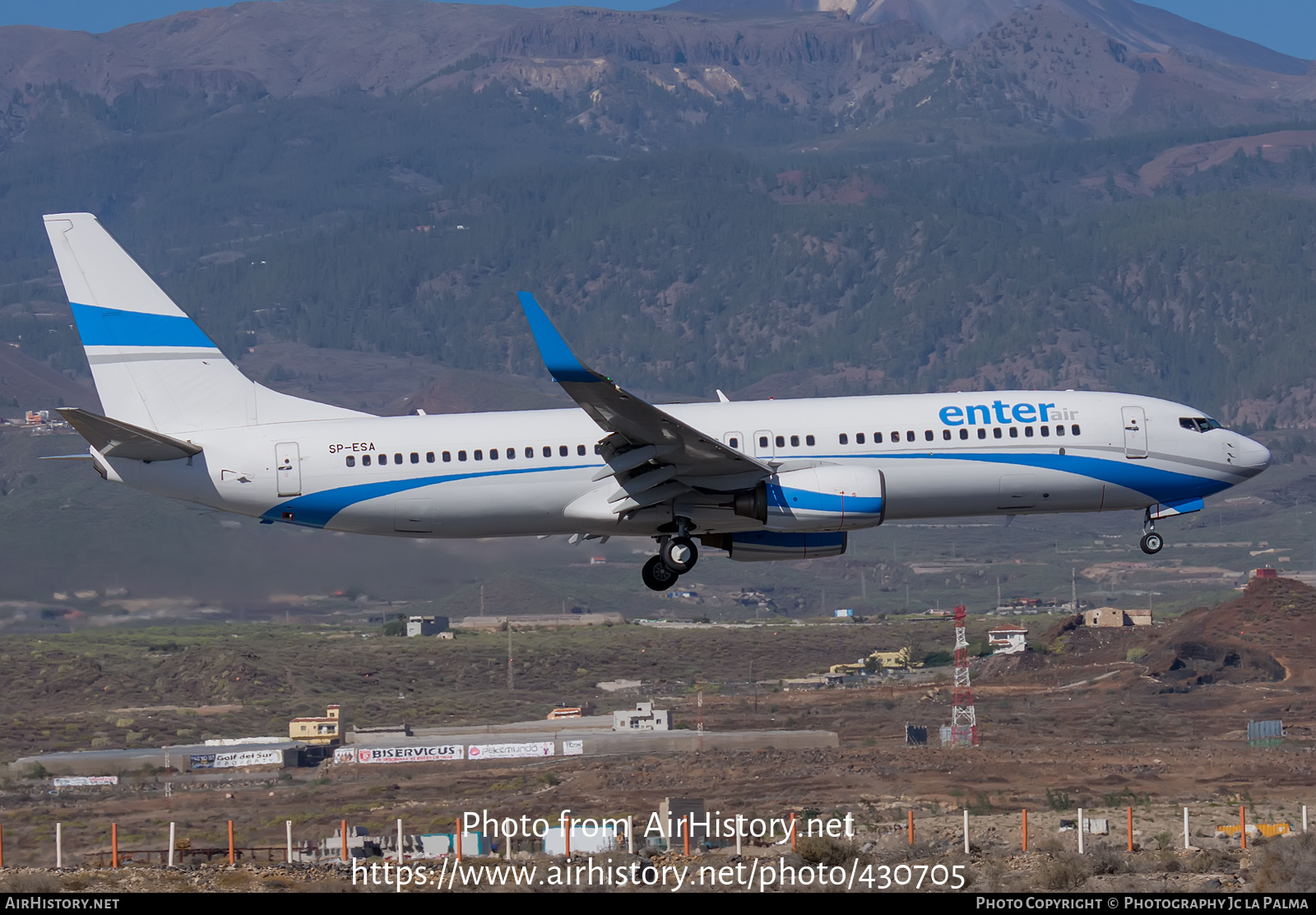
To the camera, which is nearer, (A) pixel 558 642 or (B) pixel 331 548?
(B) pixel 331 548

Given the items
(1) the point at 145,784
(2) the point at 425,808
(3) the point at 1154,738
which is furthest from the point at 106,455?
(3) the point at 1154,738

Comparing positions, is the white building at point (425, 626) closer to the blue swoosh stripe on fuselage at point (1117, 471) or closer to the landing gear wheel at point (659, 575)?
the landing gear wheel at point (659, 575)

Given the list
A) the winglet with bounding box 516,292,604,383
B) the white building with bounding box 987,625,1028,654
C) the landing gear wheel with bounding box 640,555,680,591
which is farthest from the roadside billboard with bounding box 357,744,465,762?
the white building with bounding box 987,625,1028,654

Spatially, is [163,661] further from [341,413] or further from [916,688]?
[341,413]

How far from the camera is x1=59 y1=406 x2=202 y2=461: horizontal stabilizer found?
1887 inches

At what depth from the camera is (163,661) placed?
496ft

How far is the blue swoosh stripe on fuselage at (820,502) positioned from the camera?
4878cm

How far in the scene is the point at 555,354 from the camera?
44688 mm

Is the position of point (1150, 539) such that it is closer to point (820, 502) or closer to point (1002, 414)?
point (1002, 414)

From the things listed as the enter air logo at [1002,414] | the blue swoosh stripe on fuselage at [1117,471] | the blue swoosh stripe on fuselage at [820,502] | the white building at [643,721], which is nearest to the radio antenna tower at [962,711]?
the white building at [643,721]

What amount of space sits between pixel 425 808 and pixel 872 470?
127ft

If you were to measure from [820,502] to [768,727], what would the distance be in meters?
69.4

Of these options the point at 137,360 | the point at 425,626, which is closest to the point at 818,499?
the point at 137,360

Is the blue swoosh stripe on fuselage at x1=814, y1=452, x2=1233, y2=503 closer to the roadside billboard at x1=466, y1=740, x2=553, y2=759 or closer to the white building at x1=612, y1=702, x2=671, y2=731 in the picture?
the roadside billboard at x1=466, y1=740, x2=553, y2=759
